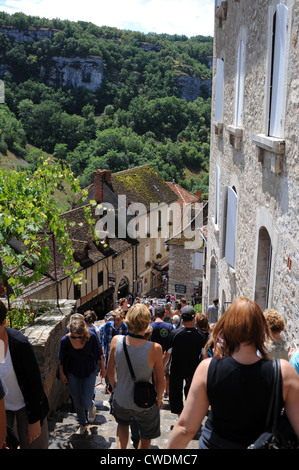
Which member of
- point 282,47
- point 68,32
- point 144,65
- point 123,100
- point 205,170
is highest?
point 68,32

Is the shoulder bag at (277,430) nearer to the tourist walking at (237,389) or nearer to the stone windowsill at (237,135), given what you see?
the tourist walking at (237,389)

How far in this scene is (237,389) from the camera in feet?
7.44

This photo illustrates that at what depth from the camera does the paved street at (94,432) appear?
181 inches

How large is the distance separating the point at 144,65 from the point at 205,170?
150 feet

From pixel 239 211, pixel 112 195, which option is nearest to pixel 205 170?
pixel 112 195

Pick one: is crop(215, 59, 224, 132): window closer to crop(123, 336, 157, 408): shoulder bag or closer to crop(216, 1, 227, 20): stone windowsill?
crop(216, 1, 227, 20): stone windowsill

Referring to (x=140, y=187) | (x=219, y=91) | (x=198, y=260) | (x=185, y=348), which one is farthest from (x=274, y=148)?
(x=140, y=187)

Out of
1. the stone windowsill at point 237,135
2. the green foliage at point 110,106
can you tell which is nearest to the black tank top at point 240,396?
the stone windowsill at point 237,135

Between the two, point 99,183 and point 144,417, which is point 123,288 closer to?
point 99,183

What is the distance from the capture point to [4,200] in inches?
215

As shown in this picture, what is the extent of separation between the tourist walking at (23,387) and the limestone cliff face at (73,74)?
104 meters

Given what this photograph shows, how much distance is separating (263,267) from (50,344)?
3134mm
